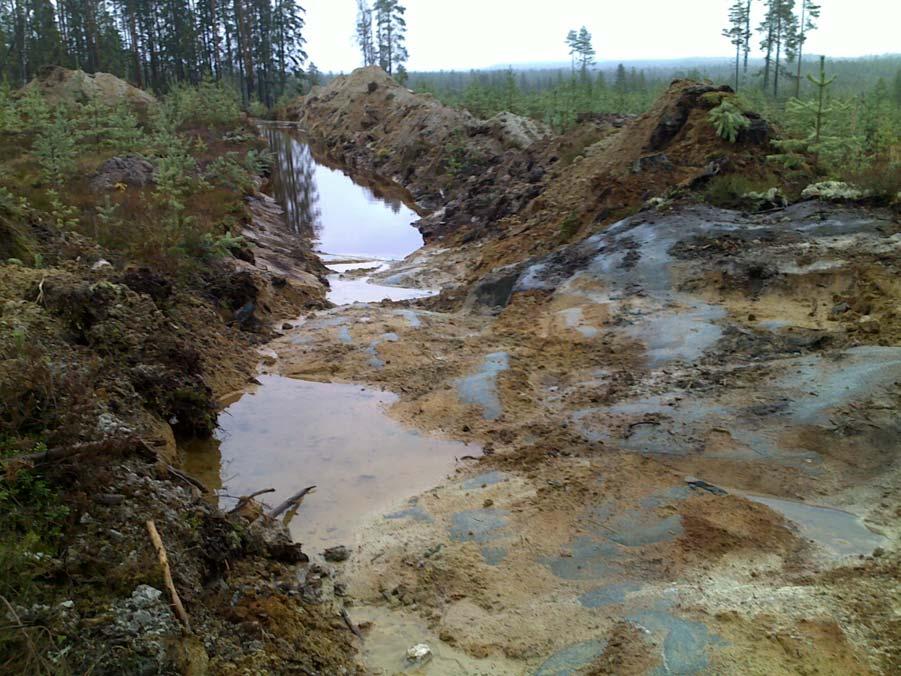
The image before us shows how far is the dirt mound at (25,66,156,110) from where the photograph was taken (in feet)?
98.3

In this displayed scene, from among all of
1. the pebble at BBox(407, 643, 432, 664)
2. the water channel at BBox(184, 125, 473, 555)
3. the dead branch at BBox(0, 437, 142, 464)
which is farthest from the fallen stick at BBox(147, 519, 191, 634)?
the water channel at BBox(184, 125, 473, 555)

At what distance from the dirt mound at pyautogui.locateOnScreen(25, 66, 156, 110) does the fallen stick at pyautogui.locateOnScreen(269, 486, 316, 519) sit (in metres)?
27.0

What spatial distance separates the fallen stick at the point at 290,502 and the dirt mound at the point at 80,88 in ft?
88.7

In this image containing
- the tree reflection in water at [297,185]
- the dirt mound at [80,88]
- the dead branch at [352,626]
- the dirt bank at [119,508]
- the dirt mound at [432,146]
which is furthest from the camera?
the dirt mound at [80,88]

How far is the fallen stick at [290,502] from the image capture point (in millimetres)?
5625

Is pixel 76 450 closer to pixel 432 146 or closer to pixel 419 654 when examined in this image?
pixel 419 654

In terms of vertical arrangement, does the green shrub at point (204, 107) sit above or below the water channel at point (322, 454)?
above

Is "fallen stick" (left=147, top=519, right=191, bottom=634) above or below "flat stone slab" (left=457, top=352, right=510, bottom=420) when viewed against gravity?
above

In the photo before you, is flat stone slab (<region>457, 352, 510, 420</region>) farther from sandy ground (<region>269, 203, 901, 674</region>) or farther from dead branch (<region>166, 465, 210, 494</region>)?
dead branch (<region>166, 465, 210, 494</region>)

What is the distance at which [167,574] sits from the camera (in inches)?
148

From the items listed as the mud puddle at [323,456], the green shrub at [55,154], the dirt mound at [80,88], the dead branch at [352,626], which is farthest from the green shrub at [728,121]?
the dirt mound at [80,88]

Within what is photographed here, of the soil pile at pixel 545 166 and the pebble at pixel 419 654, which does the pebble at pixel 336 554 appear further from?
the soil pile at pixel 545 166

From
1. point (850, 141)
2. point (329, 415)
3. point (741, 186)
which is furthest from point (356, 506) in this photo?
point (850, 141)

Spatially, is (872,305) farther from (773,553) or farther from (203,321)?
(203,321)
